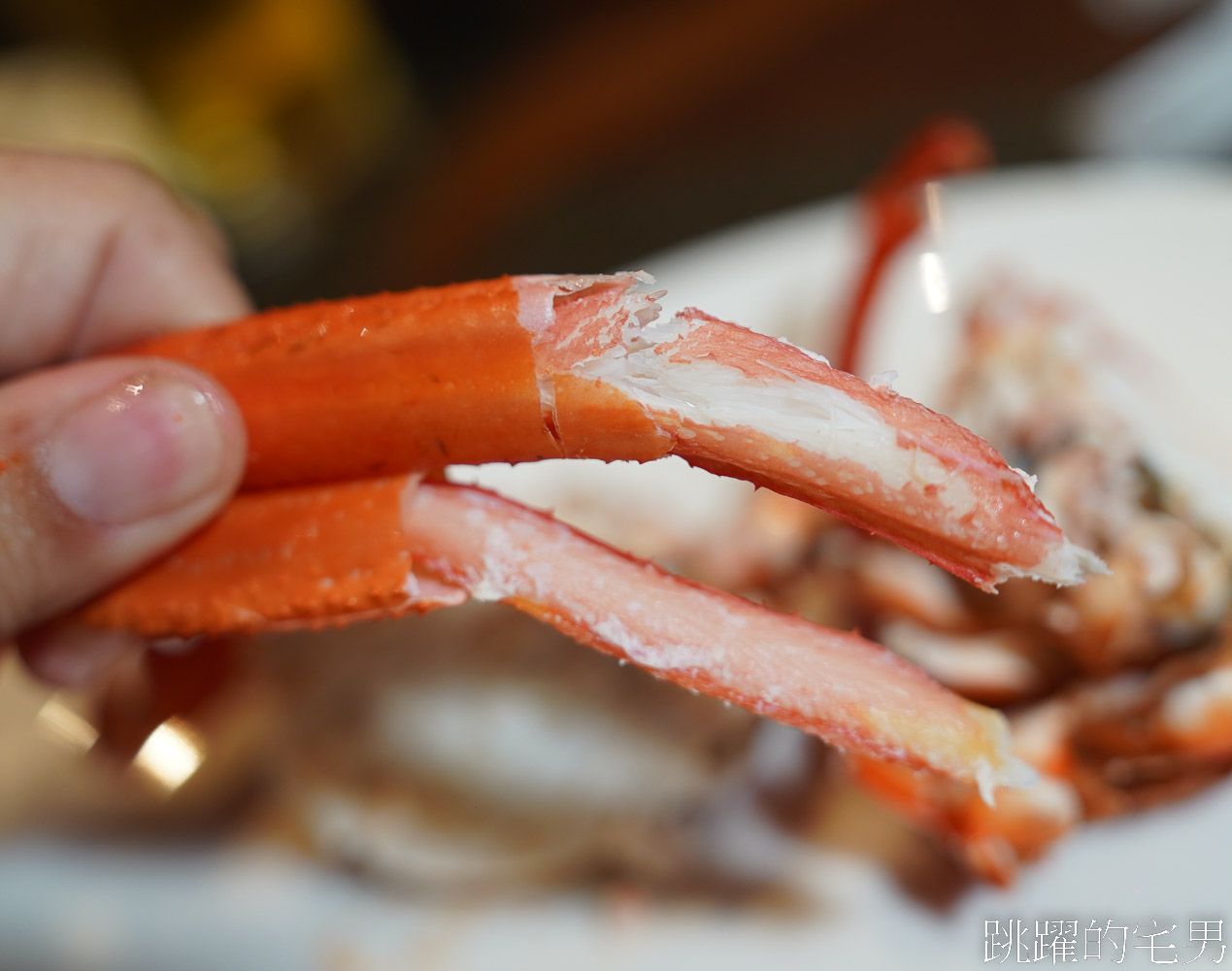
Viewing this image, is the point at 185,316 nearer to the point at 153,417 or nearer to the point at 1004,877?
the point at 153,417

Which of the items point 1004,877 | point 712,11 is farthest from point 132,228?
point 712,11

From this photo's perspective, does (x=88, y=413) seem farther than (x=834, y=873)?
No

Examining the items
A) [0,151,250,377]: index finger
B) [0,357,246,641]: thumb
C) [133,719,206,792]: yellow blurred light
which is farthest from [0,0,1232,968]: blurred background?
[0,357,246,641]: thumb

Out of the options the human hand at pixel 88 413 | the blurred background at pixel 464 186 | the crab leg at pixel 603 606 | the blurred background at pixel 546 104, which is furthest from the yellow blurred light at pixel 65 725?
the blurred background at pixel 546 104

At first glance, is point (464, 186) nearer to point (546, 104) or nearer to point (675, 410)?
point (546, 104)

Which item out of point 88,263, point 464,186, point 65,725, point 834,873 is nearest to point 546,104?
point 464,186

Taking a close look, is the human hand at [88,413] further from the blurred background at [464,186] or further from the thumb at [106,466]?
the blurred background at [464,186]

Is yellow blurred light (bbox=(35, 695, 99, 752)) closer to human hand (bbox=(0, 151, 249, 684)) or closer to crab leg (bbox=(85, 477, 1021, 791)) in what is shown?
human hand (bbox=(0, 151, 249, 684))
